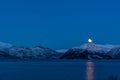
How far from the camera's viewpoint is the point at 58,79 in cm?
9012

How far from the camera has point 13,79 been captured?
86.9m

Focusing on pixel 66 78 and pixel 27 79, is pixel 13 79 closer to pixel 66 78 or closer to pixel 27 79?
pixel 27 79

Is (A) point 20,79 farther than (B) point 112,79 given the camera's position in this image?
Yes

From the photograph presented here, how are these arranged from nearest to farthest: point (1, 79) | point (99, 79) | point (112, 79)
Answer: point (112, 79) < point (1, 79) < point (99, 79)

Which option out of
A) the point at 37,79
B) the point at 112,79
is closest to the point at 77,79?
the point at 37,79

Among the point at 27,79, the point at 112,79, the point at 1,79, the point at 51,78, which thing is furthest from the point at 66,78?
the point at 112,79

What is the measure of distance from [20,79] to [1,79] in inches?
228

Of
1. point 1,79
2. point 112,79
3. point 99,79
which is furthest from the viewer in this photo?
point 99,79

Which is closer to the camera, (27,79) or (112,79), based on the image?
(112,79)

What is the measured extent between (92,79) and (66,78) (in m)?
6.53

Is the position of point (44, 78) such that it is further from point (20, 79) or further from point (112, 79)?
point (112, 79)

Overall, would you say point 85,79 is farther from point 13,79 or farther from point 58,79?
point 13,79

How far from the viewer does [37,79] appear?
295 feet

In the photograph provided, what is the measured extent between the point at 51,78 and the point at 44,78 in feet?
6.90
